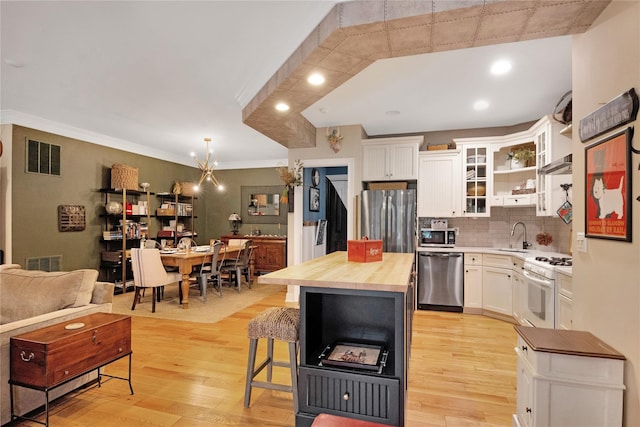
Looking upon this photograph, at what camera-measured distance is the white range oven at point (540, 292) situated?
3.05 meters

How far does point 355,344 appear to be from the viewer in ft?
7.06

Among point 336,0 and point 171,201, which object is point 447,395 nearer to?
point 336,0

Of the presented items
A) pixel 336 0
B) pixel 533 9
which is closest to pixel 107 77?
pixel 336 0

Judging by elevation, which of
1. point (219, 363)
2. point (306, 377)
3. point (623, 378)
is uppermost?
point (623, 378)

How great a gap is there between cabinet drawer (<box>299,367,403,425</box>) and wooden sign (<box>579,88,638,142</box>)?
1690mm

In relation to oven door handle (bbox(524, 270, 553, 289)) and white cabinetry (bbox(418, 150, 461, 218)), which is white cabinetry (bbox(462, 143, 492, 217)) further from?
oven door handle (bbox(524, 270, 553, 289))

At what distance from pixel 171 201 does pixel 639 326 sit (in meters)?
7.65

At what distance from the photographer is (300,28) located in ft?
8.12

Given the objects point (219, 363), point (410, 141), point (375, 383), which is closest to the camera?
point (375, 383)

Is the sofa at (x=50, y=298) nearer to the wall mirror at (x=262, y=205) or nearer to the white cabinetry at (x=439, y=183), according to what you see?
the white cabinetry at (x=439, y=183)

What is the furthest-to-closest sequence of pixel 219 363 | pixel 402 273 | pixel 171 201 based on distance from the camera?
pixel 171 201
pixel 219 363
pixel 402 273

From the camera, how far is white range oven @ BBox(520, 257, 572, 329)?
3049mm

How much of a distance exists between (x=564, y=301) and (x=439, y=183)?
8.09 ft

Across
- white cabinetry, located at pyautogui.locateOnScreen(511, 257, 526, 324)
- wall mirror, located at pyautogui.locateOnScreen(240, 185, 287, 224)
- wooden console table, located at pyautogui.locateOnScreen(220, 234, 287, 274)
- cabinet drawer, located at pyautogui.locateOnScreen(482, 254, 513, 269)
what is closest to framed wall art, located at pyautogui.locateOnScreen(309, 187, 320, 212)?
wooden console table, located at pyautogui.locateOnScreen(220, 234, 287, 274)
